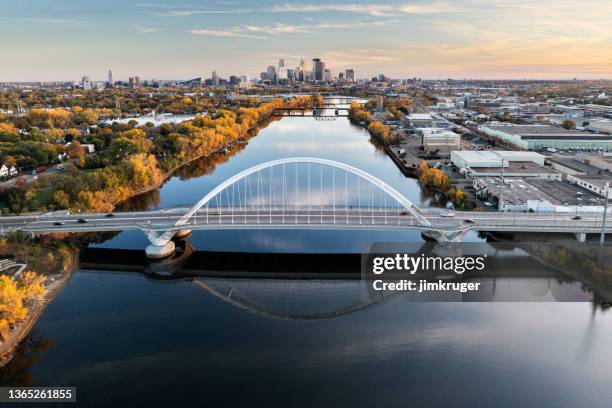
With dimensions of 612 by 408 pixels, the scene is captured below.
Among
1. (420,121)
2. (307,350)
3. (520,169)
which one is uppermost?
(420,121)

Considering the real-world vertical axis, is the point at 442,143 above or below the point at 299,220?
above

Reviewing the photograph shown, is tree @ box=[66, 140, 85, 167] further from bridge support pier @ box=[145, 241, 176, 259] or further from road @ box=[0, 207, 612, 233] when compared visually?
bridge support pier @ box=[145, 241, 176, 259]

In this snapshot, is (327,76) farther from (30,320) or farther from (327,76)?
(30,320)

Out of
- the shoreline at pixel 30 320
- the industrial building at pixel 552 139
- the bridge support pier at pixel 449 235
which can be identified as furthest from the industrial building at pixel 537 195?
the shoreline at pixel 30 320

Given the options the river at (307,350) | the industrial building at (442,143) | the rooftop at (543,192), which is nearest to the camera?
the river at (307,350)

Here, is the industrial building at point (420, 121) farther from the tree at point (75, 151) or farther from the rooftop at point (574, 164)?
the tree at point (75, 151)
